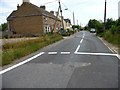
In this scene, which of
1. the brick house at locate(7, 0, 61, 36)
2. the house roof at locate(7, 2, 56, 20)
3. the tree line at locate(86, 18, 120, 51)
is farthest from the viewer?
the house roof at locate(7, 2, 56, 20)

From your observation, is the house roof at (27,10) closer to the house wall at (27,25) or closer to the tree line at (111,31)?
the house wall at (27,25)

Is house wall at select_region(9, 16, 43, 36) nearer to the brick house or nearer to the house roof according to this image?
the brick house

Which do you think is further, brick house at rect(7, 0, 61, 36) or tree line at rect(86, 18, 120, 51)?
brick house at rect(7, 0, 61, 36)

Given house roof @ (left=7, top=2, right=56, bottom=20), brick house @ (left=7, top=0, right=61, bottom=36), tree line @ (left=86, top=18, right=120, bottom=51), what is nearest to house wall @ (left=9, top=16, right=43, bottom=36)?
brick house @ (left=7, top=0, right=61, bottom=36)

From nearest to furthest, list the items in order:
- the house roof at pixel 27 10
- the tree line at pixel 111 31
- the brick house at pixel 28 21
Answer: the tree line at pixel 111 31, the brick house at pixel 28 21, the house roof at pixel 27 10

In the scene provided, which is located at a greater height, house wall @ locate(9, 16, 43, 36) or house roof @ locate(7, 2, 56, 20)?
house roof @ locate(7, 2, 56, 20)

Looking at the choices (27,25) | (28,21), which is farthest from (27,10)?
(27,25)

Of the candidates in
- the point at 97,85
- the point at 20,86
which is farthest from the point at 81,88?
the point at 20,86

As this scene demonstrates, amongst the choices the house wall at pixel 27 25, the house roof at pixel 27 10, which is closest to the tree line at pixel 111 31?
the house wall at pixel 27 25

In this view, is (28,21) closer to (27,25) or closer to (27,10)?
(27,25)

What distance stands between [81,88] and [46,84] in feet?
3.66

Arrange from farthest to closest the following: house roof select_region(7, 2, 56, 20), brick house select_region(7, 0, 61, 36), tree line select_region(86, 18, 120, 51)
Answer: house roof select_region(7, 2, 56, 20), brick house select_region(7, 0, 61, 36), tree line select_region(86, 18, 120, 51)

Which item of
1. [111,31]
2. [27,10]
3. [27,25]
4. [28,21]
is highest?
[27,10]

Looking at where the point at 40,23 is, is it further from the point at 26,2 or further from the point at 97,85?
the point at 97,85
